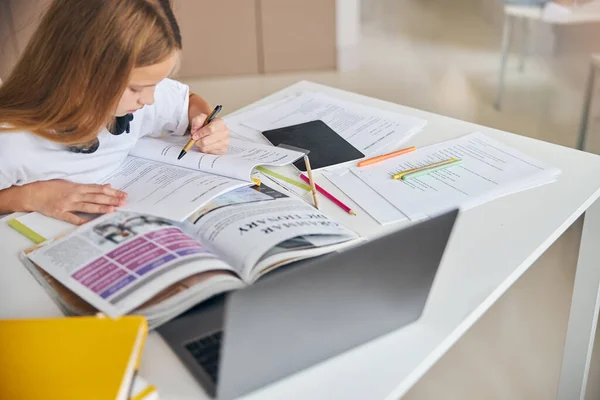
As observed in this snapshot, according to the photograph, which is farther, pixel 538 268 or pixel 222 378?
pixel 538 268

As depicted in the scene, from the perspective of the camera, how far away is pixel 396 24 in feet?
14.9

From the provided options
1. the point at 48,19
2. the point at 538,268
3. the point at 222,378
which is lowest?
the point at 538,268

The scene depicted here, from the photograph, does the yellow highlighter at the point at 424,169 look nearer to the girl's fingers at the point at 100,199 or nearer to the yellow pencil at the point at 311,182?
the yellow pencil at the point at 311,182

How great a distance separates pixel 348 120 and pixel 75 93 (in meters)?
0.57

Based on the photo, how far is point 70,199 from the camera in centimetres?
98

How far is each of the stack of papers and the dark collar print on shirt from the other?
14.4 inches

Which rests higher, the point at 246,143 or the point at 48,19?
the point at 48,19

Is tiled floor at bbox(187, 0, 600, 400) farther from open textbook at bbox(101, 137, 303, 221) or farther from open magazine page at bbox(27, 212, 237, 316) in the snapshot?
open magazine page at bbox(27, 212, 237, 316)

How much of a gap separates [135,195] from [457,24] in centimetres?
387

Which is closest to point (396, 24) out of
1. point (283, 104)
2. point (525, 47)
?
point (525, 47)

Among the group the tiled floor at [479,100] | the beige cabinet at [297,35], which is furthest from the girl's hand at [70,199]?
the beige cabinet at [297,35]

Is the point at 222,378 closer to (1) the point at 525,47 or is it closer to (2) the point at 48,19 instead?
(2) the point at 48,19

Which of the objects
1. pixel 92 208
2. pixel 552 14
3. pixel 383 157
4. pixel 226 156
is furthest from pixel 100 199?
pixel 552 14

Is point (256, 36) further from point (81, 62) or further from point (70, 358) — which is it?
point (70, 358)
